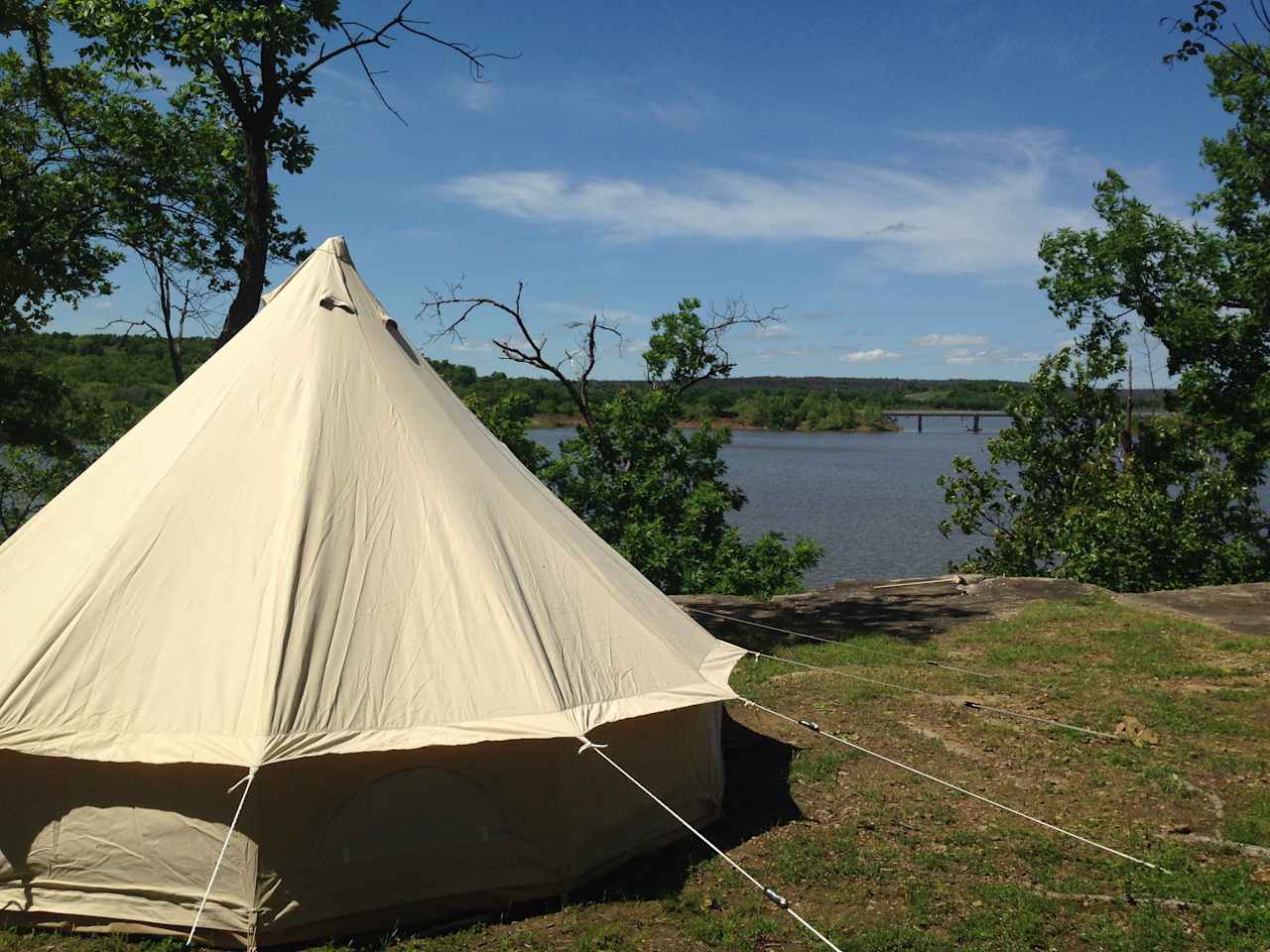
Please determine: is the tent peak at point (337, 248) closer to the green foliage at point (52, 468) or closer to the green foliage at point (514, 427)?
the green foliage at point (514, 427)

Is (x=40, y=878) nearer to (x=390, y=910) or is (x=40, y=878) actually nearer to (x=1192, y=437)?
(x=390, y=910)

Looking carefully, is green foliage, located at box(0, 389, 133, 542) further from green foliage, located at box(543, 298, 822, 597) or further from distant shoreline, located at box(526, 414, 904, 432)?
distant shoreline, located at box(526, 414, 904, 432)

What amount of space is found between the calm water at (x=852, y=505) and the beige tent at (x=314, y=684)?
1258cm

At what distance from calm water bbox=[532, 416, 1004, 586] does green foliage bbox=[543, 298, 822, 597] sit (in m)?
1.39

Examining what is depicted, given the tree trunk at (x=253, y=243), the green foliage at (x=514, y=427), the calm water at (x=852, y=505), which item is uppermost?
the tree trunk at (x=253, y=243)

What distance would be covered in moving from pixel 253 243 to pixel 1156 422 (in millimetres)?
18453

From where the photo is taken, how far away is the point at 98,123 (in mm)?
15141

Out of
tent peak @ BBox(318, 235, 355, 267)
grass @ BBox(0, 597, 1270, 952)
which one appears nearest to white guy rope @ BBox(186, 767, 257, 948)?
grass @ BBox(0, 597, 1270, 952)

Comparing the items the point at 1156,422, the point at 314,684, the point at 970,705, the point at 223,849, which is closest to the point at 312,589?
the point at 314,684

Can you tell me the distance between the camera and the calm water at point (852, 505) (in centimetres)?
2667

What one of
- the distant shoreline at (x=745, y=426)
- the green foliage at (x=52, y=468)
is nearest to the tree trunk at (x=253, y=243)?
the green foliage at (x=52, y=468)

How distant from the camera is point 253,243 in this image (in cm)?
1141

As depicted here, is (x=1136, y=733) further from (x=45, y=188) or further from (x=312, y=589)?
(x=45, y=188)

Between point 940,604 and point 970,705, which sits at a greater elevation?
point 970,705
